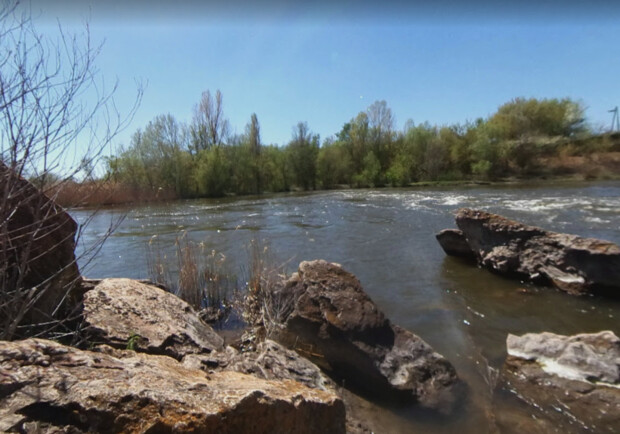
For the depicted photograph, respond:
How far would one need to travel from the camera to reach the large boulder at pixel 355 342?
330cm

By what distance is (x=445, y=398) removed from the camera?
3.16 meters

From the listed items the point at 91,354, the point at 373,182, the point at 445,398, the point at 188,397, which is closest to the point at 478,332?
the point at 445,398

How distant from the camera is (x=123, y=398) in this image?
141 centimetres

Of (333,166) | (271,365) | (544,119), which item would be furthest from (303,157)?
(271,365)

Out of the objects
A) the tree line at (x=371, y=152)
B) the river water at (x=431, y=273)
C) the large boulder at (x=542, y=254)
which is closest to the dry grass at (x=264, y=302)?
the river water at (x=431, y=273)

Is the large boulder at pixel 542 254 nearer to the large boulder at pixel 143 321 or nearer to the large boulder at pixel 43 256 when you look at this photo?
the large boulder at pixel 143 321

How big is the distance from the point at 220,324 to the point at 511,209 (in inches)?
546

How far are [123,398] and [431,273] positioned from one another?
21.6ft

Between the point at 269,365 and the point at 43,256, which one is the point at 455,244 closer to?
the point at 269,365

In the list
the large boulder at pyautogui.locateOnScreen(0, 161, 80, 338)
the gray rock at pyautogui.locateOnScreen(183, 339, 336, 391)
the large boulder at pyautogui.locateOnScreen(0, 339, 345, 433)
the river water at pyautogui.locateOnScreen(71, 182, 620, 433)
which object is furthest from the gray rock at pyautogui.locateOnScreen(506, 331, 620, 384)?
the large boulder at pyautogui.locateOnScreen(0, 161, 80, 338)

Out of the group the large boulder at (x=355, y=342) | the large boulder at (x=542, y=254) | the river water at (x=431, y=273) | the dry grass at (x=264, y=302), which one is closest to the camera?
the large boulder at (x=355, y=342)

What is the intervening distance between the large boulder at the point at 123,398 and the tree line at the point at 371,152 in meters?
33.5

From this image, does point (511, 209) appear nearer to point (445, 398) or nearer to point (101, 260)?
point (445, 398)

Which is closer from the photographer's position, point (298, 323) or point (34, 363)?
point (34, 363)
